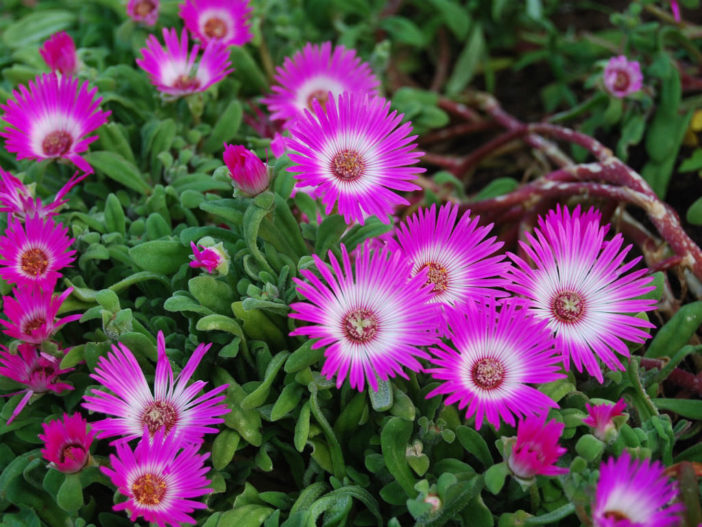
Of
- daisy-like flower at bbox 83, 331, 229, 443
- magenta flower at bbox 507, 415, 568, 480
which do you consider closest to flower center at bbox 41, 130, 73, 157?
daisy-like flower at bbox 83, 331, 229, 443

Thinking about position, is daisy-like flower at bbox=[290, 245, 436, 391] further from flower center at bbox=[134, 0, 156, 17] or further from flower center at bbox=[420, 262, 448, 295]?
flower center at bbox=[134, 0, 156, 17]

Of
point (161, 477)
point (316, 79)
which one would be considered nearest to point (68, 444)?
point (161, 477)

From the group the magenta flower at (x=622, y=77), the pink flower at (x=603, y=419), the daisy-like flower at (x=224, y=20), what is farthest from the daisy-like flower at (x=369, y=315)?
the magenta flower at (x=622, y=77)

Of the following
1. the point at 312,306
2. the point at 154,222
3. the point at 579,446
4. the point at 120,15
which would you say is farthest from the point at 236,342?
the point at 120,15

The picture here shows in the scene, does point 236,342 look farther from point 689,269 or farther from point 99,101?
point 689,269

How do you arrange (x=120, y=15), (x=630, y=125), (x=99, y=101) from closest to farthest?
1. (x=99, y=101)
2. (x=630, y=125)
3. (x=120, y=15)

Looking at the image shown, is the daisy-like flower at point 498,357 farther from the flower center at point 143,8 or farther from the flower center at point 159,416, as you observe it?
the flower center at point 143,8
